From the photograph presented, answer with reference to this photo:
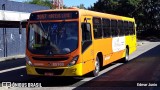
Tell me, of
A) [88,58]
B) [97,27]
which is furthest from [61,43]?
[97,27]

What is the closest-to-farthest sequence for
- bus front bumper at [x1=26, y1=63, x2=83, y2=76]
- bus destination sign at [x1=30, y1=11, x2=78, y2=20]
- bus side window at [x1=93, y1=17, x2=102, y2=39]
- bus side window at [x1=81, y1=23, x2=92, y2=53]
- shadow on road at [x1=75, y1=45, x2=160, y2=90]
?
shadow on road at [x1=75, y1=45, x2=160, y2=90], bus front bumper at [x1=26, y1=63, x2=83, y2=76], bus destination sign at [x1=30, y1=11, x2=78, y2=20], bus side window at [x1=81, y1=23, x2=92, y2=53], bus side window at [x1=93, y1=17, x2=102, y2=39]

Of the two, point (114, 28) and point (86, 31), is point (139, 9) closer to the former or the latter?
point (114, 28)

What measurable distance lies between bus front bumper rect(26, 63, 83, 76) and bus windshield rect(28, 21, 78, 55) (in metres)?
0.56

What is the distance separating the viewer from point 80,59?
12711 mm

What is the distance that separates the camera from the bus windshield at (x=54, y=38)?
12656 millimetres

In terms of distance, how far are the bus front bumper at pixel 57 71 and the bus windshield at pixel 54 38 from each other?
1.82ft

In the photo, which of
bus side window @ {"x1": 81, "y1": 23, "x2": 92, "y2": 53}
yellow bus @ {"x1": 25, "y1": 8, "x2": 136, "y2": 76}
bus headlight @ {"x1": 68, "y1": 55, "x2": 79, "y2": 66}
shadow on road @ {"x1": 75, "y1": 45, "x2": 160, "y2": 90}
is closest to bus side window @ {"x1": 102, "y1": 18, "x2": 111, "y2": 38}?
shadow on road @ {"x1": 75, "y1": 45, "x2": 160, "y2": 90}

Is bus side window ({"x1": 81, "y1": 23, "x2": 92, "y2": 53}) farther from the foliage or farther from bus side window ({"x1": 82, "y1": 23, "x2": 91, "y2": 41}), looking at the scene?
the foliage

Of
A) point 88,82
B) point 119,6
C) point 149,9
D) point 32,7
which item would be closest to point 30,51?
point 88,82

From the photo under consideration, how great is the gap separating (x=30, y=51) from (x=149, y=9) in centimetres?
7213

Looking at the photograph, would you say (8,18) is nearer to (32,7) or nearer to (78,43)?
(78,43)

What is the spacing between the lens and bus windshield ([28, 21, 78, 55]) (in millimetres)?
12656

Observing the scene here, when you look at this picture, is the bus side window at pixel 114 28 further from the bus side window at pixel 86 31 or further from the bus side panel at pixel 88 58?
the bus side window at pixel 86 31

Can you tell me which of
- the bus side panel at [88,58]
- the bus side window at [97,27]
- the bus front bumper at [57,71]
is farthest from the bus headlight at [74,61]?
the bus side window at [97,27]
